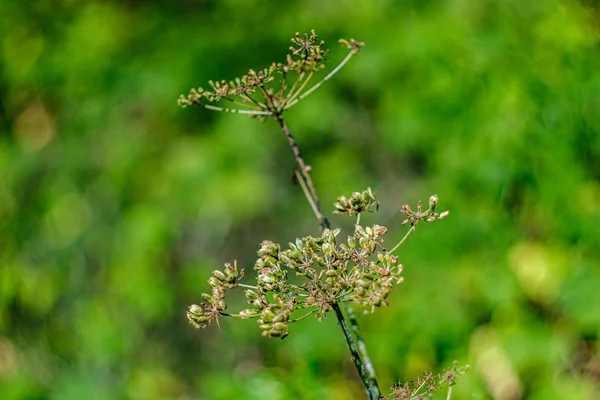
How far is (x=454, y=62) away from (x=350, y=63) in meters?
0.72

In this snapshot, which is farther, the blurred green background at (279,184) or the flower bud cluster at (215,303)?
the blurred green background at (279,184)

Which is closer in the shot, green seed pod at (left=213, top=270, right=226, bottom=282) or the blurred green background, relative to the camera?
green seed pod at (left=213, top=270, right=226, bottom=282)

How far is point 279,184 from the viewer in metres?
3.02

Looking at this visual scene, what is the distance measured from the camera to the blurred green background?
158 cm

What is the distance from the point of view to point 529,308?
5.49 feet

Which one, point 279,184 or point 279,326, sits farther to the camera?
point 279,184

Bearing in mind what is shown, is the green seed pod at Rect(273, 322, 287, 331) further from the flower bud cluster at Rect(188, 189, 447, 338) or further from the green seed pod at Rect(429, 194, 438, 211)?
the green seed pod at Rect(429, 194, 438, 211)

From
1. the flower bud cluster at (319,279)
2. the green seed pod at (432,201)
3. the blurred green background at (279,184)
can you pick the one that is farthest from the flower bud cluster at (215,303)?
the blurred green background at (279,184)

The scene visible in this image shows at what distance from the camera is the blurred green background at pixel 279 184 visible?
5.18 feet

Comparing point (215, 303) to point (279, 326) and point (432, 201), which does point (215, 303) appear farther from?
point (432, 201)

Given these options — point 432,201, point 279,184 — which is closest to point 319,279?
point 432,201

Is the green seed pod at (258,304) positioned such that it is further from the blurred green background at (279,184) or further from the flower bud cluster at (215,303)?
the blurred green background at (279,184)

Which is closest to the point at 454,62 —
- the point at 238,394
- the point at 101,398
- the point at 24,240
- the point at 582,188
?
A: the point at 582,188

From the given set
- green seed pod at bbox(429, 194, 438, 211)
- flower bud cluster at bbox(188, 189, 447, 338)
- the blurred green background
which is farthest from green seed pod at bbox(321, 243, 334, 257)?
the blurred green background
